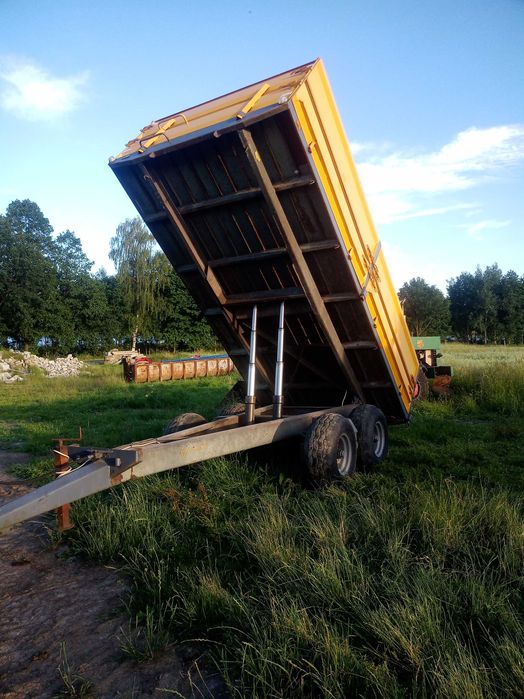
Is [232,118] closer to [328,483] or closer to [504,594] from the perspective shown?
[328,483]

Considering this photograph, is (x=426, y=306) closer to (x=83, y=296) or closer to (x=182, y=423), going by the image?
(x=83, y=296)

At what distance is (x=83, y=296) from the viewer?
4916 cm

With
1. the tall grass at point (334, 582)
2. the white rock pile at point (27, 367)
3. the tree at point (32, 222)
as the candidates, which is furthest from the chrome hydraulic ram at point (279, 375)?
the tree at point (32, 222)

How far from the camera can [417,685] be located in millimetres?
2398

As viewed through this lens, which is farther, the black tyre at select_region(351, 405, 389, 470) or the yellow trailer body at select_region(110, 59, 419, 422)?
the black tyre at select_region(351, 405, 389, 470)

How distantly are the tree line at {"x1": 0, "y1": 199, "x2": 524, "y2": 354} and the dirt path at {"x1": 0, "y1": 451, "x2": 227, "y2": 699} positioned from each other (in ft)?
138

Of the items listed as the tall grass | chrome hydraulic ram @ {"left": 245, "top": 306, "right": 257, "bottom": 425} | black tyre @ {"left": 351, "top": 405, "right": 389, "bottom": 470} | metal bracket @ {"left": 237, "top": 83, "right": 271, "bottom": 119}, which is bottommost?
the tall grass

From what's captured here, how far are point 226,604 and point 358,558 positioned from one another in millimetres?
1018

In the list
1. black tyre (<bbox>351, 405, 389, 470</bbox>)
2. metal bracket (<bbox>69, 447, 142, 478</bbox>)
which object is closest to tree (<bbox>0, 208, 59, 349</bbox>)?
black tyre (<bbox>351, 405, 389, 470</bbox>)

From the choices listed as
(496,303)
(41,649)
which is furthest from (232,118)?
(496,303)

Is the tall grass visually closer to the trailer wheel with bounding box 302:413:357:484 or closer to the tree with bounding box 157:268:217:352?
the trailer wheel with bounding box 302:413:357:484

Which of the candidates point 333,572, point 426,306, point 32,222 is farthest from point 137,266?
point 333,572

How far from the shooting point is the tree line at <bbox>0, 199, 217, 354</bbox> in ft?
147

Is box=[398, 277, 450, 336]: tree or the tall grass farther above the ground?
box=[398, 277, 450, 336]: tree
